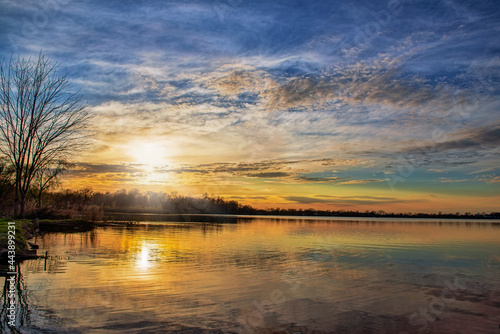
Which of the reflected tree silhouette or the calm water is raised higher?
the reflected tree silhouette

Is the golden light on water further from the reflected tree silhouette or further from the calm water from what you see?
the reflected tree silhouette

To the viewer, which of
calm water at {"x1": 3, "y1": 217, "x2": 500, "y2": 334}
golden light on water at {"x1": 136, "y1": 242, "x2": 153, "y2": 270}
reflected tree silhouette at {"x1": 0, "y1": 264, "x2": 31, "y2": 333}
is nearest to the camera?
reflected tree silhouette at {"x1": 0, "y1": 264, "x2": 31, "y2": 333}

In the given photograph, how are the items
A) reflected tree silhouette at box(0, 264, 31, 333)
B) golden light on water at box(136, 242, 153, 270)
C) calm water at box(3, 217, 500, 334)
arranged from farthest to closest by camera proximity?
golden light on water at box(136, 242, 153, 270) < calm water at box(3, 217, 500, 334) < reflected tree silhouette at box(0, 264, 31, 333)

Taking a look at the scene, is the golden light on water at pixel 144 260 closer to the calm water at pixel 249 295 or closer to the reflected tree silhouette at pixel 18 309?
the calm water at pixel 249 295

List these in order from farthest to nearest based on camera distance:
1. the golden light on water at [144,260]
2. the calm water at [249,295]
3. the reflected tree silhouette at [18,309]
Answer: the golden light on water at [144,260] → the calm water at [249,295] → the reflected tree silhouette at [18,309]

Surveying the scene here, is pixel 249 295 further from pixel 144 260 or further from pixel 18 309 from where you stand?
pixel 144 260

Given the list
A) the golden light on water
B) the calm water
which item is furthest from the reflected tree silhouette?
the golden light on water

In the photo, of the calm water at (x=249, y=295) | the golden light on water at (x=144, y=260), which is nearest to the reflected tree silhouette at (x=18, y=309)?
the calm water at (x=249, y=295)

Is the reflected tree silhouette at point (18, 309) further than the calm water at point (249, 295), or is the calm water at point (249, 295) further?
the calm water at point (249, 295)

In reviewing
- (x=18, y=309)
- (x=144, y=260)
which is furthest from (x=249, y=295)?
(x=144, y=260)

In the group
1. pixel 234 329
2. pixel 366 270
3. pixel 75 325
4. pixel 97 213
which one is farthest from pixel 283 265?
pixel 97 213

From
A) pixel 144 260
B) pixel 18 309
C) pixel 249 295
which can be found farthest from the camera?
pixel 144 260

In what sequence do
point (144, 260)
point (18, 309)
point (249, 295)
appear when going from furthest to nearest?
point (144, 260) → point (249, 295) → point (18, 309)

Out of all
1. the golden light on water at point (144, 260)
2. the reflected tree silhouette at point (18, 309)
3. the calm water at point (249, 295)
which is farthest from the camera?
the golden light on water at point (144, 260)
